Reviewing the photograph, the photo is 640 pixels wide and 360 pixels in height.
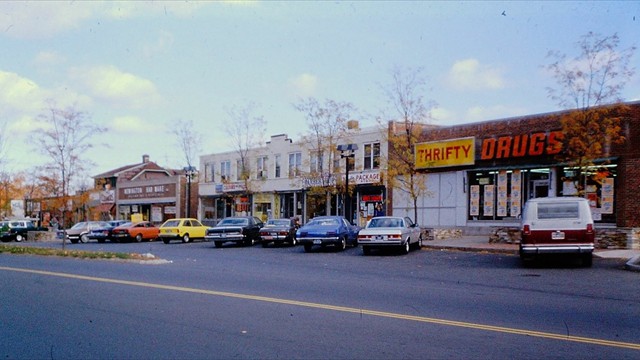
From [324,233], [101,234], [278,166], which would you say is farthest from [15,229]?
[324,233]

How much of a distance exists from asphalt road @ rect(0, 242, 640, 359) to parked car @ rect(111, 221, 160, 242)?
21.3 metres

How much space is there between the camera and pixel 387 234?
72.1 ft

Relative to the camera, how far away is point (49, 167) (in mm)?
31062

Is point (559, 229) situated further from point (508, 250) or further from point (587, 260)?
point (508, 250)

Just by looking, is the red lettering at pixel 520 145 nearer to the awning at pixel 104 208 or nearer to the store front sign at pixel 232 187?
the store front sign at pixel 232 187

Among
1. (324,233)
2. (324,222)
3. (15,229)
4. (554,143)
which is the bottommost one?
(15,229)

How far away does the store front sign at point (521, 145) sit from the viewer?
27609mm

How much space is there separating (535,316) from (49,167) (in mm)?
28266

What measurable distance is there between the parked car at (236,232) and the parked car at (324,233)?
509 cm

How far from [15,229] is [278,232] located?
2661cm

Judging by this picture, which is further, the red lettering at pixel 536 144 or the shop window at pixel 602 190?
the red lettering at pixel 536 144

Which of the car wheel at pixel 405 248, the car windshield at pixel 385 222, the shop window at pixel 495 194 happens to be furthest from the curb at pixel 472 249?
the shop window at pixel 495 194

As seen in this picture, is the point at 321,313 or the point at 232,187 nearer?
the point at 321,313

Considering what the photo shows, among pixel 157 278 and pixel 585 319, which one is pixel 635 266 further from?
pixel 157 278
